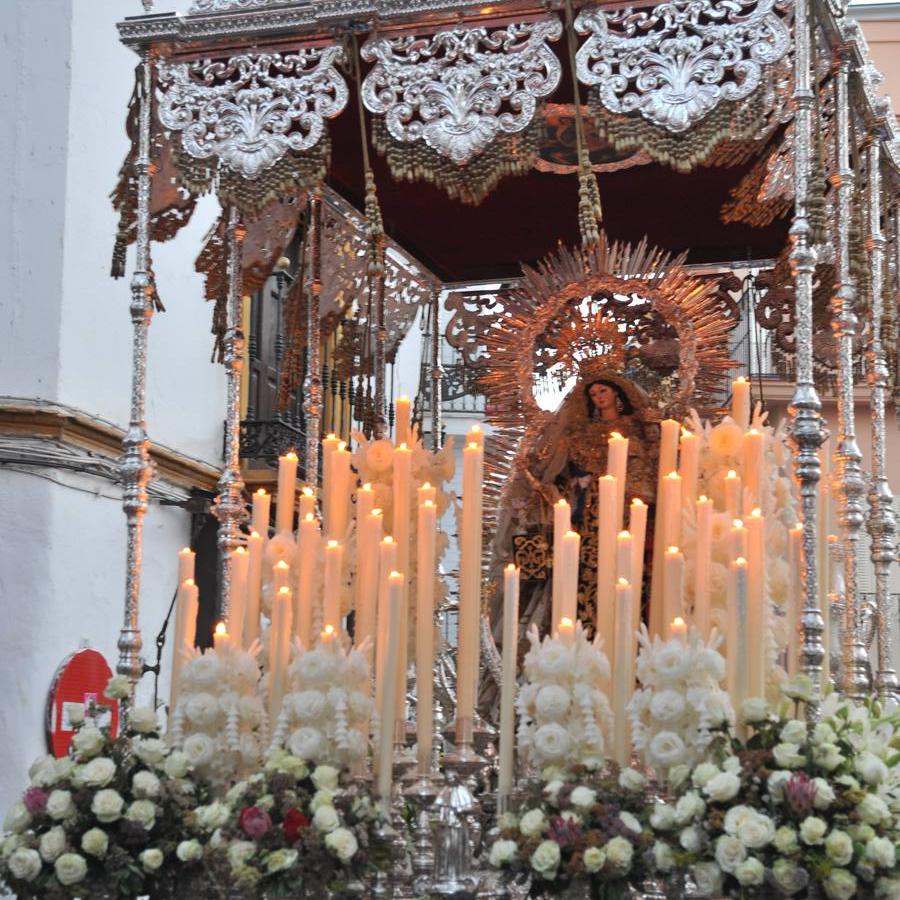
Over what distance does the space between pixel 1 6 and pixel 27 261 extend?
136 centimetres

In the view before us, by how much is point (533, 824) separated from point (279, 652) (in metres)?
0.86

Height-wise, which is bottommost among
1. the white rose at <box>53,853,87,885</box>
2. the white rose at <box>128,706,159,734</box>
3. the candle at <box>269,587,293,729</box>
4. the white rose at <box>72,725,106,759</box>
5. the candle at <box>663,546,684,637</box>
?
the white rose at <box>53,853,87,885</box>

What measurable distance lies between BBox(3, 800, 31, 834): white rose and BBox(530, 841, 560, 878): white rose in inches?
51.8

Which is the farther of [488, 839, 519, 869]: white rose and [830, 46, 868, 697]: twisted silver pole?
[830, 46, 868, 697]: twisted silver pole

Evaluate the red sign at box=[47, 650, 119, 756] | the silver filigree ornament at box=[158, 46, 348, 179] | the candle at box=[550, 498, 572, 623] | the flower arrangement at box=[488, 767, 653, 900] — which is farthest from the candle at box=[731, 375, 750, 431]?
the red sign at box=[47, 650, 119, 756]

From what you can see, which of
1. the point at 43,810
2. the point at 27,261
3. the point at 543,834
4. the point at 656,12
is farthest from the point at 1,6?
the point at 543,834

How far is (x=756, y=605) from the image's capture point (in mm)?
3539

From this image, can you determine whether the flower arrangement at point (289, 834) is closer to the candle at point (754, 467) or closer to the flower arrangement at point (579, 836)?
the flower arrangement at point (579, 836)

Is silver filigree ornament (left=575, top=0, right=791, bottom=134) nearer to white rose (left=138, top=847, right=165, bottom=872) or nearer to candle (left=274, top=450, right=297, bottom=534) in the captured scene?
candle (left=274, top=450, right=297, bottom=534)

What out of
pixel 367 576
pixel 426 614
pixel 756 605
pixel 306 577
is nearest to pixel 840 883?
→ pixel 756 605

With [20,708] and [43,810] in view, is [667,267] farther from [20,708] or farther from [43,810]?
[20,708]

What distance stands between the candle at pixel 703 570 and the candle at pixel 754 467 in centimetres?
23

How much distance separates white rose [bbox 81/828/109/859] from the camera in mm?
3617

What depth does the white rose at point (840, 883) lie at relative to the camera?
3.09 metres
